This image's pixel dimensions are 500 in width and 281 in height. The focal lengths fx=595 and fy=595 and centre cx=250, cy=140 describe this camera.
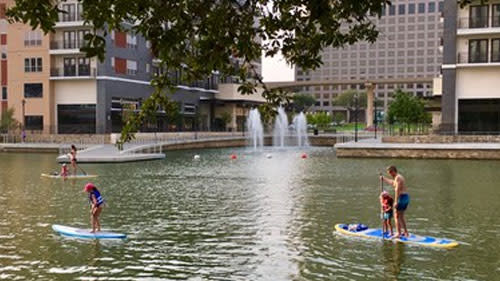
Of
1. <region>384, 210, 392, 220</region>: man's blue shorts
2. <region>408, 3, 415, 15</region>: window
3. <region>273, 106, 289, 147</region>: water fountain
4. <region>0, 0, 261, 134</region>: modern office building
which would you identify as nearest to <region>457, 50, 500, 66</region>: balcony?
<region>273, 106, 289, 147</region>: water fountain

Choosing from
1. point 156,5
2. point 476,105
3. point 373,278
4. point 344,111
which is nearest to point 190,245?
point 373,278

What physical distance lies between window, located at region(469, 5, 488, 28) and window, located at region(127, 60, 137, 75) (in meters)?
35.2

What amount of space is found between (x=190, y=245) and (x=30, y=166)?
26315 millimetres

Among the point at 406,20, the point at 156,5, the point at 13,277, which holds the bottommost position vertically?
the point at 13,277

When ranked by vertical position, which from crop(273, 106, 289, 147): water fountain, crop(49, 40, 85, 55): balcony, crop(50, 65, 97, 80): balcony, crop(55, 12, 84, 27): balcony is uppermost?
crop(55, 12, 84, 27): balcony

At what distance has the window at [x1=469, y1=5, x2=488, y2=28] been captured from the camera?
1928 inches

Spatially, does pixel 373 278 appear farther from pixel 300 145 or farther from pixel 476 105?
pixel 300 145

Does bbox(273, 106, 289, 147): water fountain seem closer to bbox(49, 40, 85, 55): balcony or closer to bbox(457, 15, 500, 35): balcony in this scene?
bbox(49, 40, 85, 55): balcony

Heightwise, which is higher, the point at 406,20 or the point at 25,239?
the point at 406,20

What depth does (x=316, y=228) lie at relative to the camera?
663 inches

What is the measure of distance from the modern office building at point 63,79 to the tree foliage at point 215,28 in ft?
180

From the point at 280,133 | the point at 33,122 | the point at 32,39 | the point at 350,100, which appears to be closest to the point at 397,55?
the point at 350,100

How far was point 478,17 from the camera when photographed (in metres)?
49.2

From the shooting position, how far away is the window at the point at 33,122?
63.2m
